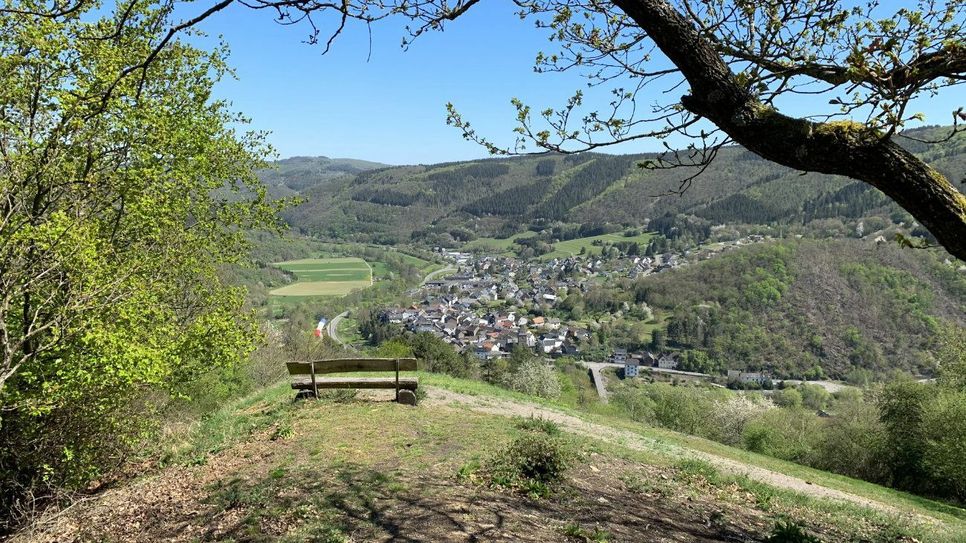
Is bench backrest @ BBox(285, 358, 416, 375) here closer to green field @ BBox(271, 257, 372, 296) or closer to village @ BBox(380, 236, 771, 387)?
village @ BBox(380, 236, 771, 387)

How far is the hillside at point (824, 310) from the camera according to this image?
233 feet

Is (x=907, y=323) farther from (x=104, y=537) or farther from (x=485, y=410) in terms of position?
(x=104, y=537)

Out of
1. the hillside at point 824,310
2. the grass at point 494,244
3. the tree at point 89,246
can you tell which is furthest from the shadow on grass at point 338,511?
the grass at point 494,244

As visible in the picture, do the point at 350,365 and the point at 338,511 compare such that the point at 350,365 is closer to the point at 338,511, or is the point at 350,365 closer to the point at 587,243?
the point at 338,511

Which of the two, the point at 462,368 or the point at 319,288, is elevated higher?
the point at 319,288

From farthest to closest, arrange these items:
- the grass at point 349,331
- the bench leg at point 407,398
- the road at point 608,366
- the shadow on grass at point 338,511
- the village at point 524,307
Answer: the village at point 524,307 < the grass at point 349,331 < the road at point 608,366 < the bench leg at point 407,398 < the shadow on grass at point 338,511

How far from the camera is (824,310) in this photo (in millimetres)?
77750

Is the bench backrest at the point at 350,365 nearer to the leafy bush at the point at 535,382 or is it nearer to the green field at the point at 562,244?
the leafy bush at the point at 535,382

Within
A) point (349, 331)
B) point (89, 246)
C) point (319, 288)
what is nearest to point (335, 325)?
point (349, 331)

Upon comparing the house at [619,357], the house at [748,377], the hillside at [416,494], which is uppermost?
the hillside at [416,494]

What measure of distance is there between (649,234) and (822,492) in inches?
6040

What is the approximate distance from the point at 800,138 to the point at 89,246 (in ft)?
30.2

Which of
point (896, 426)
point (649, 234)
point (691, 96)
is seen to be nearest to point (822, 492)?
point (691, 96)

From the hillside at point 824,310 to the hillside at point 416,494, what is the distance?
73240 mm
